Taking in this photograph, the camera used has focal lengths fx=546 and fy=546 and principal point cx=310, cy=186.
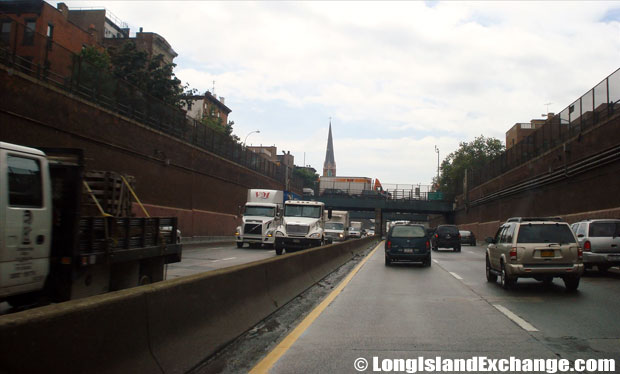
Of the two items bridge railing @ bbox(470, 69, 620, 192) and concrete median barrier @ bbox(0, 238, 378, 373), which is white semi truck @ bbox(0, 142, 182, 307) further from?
bridge railing @ bbox(470, 69, 620, 192)

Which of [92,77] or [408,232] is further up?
[92,77]

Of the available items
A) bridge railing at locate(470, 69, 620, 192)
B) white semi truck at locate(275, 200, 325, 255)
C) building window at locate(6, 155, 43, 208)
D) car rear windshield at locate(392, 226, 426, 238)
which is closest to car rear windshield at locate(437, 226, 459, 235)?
bridge railing at locate(470, 69, 620, 192)

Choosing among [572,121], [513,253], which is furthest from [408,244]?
[572,121]

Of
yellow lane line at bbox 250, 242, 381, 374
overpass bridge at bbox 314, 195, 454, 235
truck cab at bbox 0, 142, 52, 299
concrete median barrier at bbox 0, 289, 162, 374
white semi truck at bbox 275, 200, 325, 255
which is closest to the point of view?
concrete median barrier at bbox 0, 289, 162, 374

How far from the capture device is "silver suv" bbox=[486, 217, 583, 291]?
1266 cm

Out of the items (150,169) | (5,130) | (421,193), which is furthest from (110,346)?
(421,193)

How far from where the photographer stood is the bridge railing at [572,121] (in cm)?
2812

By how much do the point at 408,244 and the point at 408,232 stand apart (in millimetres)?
517

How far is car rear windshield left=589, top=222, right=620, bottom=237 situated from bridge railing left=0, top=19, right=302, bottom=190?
74.8 feet

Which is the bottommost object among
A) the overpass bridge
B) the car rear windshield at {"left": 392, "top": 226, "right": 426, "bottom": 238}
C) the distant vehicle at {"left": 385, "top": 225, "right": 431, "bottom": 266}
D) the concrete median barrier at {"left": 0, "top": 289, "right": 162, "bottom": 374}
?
the concrete median barrier at {"left": 0, "top": 289, "right": 162, "bottom": 374}

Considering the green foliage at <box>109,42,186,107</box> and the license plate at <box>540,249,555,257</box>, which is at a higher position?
the green foliage at <box>109,42,186,107</box>

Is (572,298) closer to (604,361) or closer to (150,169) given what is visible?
(604,361)

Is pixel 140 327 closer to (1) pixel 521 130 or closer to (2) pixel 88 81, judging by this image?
(2) pixel 88 81

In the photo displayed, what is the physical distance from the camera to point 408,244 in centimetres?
2177
